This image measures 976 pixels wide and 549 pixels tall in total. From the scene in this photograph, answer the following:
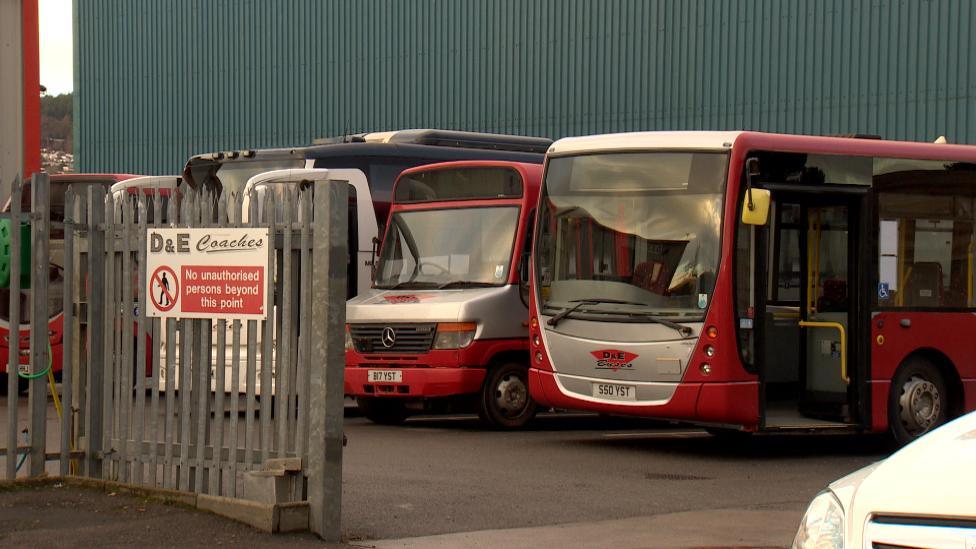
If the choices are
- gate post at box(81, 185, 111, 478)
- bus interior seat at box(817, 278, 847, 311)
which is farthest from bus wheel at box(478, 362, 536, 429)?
gate post at box(81, 185, 111, 478)

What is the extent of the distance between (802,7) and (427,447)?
743 inches

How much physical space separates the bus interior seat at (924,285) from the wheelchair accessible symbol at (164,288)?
7903mm

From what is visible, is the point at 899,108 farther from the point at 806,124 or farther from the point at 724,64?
the point at 724,64

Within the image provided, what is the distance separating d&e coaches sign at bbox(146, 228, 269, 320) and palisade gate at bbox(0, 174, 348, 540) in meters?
0.01

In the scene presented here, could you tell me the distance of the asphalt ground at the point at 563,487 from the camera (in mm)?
9328

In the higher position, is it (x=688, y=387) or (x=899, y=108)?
(x=899, y=108)

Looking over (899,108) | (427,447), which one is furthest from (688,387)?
(899,108)

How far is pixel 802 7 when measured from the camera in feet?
101

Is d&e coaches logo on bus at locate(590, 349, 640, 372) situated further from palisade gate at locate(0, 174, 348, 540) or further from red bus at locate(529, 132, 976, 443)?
palisade gate at locate(0, 174, 348, 540)

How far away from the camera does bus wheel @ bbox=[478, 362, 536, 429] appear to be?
16281 mm

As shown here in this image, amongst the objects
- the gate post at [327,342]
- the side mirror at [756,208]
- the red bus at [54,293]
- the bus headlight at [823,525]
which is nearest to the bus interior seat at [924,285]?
the side mirror at [756,208]

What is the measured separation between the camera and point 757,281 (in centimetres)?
1389

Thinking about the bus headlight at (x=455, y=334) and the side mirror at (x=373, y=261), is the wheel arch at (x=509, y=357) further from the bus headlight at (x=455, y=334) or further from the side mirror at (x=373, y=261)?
the side mirror at (x=373, y=261)

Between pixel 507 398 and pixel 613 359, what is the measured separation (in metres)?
2.55
